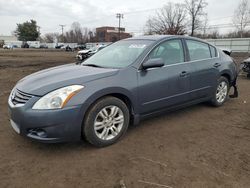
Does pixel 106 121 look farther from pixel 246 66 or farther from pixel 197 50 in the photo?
pixel 246 66

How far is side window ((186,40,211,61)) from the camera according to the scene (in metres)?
3.98

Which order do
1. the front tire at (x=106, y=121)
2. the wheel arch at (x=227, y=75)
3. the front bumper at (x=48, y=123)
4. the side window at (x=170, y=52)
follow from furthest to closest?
the wheel arch at (x=227, y=75) → the side window at (x=170, y=52) → the front tire at (x=106, y=121) → the front bumper at (x=48, y=123)

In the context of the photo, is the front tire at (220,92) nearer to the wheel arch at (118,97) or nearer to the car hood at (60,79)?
the wheel arch at (118,97)

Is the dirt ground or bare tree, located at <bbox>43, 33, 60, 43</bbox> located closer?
the dirt ground

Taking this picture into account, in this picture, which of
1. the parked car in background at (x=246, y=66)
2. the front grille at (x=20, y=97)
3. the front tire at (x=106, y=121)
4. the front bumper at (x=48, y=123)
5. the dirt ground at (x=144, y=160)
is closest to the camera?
the dirt ground at (x=144, y=160)

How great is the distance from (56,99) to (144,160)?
133cm

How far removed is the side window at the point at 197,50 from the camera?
13.1 ft

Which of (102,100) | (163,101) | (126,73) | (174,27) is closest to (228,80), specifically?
(163,101)

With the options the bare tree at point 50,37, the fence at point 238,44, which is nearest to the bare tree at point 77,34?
the bare tree at point 50,37

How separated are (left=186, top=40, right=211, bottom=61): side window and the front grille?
9.44ft

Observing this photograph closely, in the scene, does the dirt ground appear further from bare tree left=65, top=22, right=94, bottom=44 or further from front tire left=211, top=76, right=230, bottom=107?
bare tree left=65, top=22, right=94, bottom=44

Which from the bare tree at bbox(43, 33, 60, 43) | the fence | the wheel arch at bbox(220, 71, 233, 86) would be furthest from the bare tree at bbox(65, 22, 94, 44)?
the wheel arch at bbox(220, 71, 233, 86)

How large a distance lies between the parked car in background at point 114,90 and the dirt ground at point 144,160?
0.29 m

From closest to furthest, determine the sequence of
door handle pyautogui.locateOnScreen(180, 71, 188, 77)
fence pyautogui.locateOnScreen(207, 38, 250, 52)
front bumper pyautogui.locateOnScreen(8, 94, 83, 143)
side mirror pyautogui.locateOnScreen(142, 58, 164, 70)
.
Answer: front bumper pyautogui.locateOnScreen(8, 94, 83, 143)
side mirror pyautogui.locateOnScreen(142, 58, 164, 70)
door handle pyautogui.locateOnScreen(180, 71, 188, 77)
fence pyautogui.locateOnScreen(207, 38, 250, 52)
